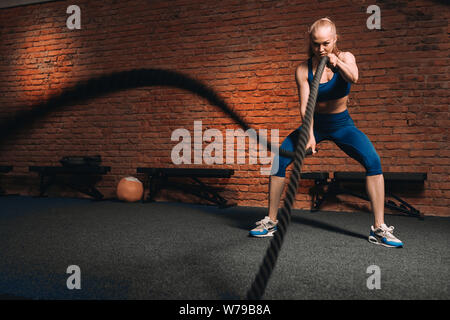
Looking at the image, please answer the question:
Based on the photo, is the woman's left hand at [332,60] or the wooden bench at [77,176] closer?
the woman's left hand at [332,60]

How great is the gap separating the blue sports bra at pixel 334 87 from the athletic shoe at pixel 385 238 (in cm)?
91

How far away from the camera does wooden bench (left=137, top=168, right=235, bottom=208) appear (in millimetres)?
3820

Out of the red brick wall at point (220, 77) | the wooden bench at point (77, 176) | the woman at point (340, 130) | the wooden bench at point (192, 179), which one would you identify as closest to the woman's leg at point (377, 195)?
the woman at point (340, 130)

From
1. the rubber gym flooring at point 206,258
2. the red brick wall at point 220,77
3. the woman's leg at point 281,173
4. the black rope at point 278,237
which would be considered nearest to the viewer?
the black rope at point 278,237

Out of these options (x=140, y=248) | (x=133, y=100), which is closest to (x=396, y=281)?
(x=140, y=248)

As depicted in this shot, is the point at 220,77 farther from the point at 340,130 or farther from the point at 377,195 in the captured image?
the point at 377,195

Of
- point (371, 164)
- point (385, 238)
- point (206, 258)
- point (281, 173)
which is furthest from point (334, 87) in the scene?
point (206, 258)

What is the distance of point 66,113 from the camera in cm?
492

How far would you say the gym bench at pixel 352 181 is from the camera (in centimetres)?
318

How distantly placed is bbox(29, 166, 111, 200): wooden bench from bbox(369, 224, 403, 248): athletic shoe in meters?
3.43

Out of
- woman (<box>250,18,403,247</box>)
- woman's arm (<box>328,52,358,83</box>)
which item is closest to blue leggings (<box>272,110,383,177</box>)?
woman (<box>250,18,403,247</box>)

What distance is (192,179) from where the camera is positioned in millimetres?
4309

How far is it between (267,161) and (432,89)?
1.93m

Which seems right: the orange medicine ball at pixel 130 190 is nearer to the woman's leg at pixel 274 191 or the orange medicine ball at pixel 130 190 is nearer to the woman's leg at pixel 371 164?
the woman's leg at pixel 274 191
